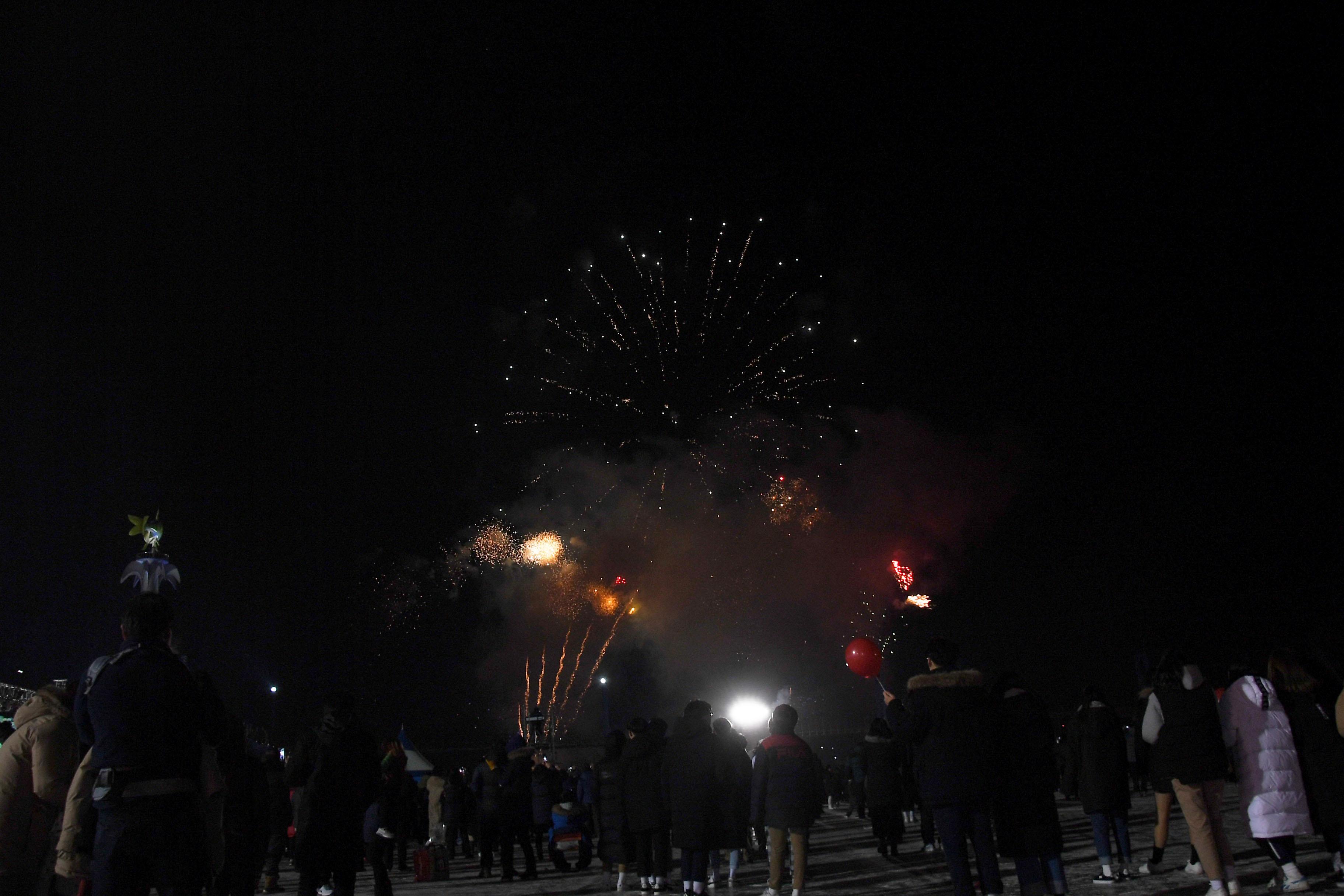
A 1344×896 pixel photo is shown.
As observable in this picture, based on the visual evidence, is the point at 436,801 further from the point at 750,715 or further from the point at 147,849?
the point at 147,849

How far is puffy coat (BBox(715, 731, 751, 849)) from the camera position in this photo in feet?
32.4

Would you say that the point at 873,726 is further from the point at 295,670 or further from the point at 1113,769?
the point at 295,670

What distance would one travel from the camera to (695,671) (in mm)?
48438

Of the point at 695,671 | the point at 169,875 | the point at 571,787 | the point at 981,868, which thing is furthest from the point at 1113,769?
the point at 695,671

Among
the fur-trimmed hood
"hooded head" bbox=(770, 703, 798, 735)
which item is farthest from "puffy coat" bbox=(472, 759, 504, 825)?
the fur-trimmed hood

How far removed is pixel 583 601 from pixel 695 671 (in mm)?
7173

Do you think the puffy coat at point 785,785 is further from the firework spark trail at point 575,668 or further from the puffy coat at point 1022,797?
the firework spark trail at point 575,668

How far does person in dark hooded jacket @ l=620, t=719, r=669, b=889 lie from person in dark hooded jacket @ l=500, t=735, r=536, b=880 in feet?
9.75

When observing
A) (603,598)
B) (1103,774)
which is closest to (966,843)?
(1103,774)

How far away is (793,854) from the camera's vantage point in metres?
9.23

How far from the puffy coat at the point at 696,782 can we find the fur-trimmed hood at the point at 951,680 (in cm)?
316

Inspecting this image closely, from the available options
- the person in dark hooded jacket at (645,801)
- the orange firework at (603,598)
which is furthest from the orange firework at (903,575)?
the person in dark hooded jacket at (645,801)

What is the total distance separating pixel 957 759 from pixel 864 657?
15.2ft

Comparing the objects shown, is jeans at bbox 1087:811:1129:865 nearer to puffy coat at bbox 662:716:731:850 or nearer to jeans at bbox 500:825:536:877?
puffy coat at bbox 662:716:731:850
